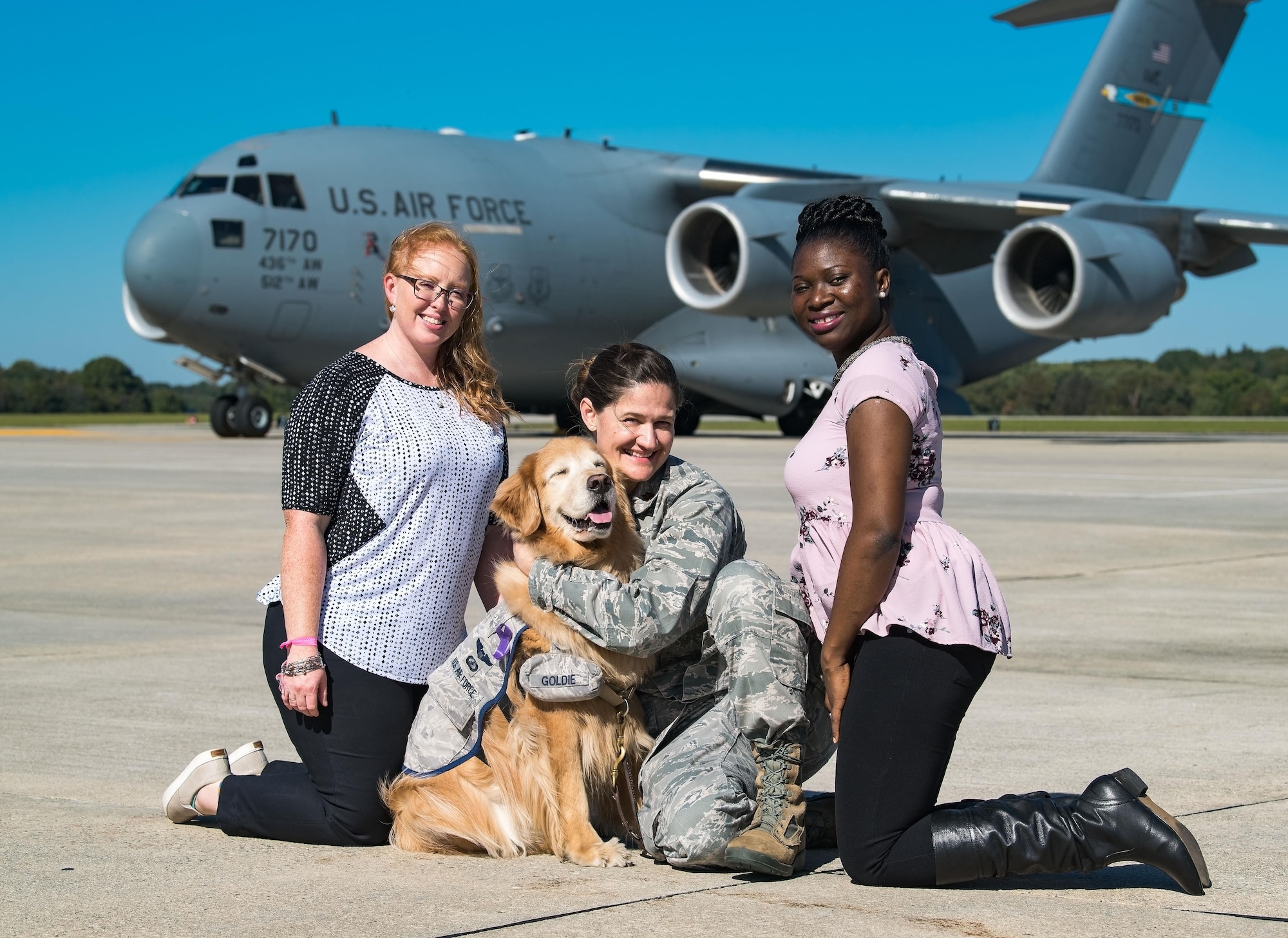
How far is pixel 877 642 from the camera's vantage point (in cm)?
312

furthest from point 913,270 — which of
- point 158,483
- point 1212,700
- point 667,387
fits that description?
point 667,387

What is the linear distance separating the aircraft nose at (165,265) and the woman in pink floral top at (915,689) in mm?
16583

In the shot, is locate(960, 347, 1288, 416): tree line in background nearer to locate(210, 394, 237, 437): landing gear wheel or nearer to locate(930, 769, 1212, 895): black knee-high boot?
locate(210, 394, 237, 437): landing gear wheel

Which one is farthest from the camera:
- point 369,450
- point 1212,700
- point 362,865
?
point 1212,700

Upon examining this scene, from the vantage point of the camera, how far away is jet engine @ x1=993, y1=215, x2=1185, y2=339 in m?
20.6

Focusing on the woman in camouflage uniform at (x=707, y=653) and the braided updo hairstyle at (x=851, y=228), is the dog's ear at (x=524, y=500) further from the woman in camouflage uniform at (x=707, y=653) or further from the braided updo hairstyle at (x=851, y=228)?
the braided updo hairstyle at (x=851, y=228)

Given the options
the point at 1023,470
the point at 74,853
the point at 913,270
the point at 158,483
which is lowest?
the point at 158,483

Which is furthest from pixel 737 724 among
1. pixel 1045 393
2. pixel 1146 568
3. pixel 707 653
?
pixel 1045 393

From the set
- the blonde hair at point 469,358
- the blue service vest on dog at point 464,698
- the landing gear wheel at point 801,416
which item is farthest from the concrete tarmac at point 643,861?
the landing gear wheel at point 801,416

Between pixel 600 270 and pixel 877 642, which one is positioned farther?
pixel 600 270

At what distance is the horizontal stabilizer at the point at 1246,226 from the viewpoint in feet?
76.9

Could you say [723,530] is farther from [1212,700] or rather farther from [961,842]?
[1212,700]

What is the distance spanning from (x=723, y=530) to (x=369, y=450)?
0.85 meters

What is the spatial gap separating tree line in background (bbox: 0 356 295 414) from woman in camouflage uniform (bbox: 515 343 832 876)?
44998 millimetres
